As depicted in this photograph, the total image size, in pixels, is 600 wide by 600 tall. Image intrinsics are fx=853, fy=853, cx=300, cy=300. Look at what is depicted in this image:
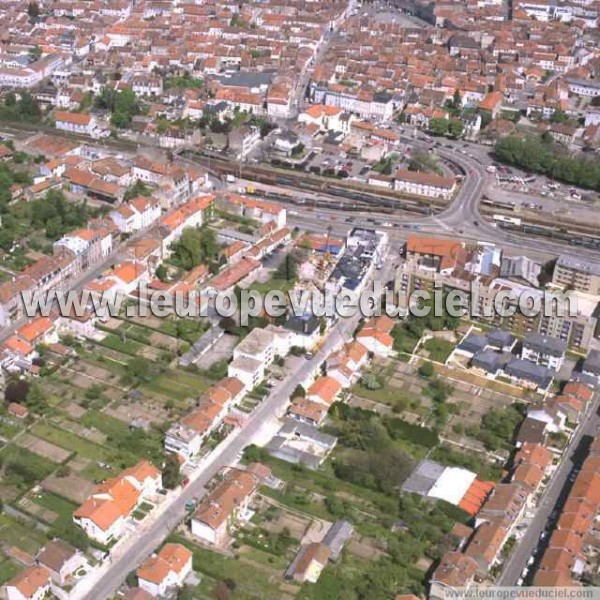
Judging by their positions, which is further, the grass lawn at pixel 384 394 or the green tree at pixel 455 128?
the green tree at pixel 455 128

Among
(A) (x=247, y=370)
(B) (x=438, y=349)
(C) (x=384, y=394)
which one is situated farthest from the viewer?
(B) (x=438, y=349)

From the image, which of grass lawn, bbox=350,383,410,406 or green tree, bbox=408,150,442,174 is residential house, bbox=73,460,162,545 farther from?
green tree, bbox=408,150,442,174

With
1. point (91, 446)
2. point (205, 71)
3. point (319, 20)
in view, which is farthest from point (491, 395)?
point (319, 20)

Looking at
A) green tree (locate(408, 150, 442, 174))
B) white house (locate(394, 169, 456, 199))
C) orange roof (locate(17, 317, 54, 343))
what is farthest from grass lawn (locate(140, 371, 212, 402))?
green tree (locate(408, 150, 442, 174))

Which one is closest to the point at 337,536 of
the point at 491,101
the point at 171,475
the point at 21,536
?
the point at 171,475

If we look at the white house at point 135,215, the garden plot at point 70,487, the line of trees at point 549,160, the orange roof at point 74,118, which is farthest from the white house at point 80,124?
the garden plot at point 70,487

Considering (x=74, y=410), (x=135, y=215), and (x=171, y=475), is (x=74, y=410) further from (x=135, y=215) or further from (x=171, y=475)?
(x=135, y=215)

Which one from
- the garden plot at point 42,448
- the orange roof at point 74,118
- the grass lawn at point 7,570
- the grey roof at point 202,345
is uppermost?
the orange roof at point 74,118

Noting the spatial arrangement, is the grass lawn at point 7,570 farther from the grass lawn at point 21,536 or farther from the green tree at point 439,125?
the green tree at point 439,125
